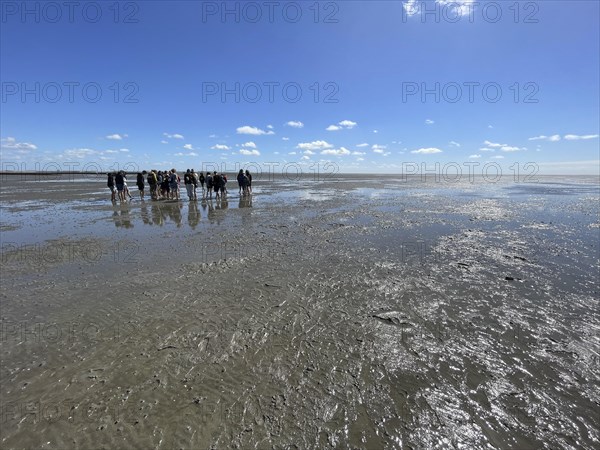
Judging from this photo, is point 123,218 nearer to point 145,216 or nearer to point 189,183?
point 145,216

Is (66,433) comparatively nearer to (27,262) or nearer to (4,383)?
(4,383)

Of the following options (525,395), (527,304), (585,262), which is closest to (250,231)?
(527,304)

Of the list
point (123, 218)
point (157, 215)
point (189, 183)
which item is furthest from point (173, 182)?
point (123, 218)

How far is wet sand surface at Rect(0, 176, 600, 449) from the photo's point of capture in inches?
140

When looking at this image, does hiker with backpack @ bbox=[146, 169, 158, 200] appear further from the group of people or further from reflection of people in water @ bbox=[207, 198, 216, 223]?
reflection of people in water @ bbox=[207, 198, 216, 223]

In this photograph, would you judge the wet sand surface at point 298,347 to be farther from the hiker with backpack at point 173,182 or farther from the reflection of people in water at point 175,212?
the hiker with backpack at point 173,182

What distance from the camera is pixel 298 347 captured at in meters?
5.06

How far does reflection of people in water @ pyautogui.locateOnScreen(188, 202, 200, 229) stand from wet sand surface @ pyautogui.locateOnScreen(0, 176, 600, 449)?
14.8ft

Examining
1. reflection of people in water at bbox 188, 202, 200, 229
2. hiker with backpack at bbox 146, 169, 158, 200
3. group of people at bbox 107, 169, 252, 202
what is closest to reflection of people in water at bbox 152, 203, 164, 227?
reflection of people in water at bbox 188, 202, 200, 229

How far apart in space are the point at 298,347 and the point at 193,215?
1434 centimetres

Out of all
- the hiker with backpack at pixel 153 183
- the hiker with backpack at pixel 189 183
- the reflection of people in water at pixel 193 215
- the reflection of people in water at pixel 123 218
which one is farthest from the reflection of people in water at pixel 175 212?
the hiker with backpack at pixel 153 183

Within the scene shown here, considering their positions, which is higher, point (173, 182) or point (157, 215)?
point (173, 182)

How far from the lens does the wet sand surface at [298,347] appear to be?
3562mm

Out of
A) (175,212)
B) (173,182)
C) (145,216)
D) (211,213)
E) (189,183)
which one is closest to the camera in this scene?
(145,216)
